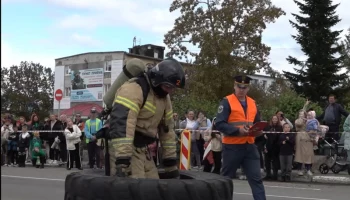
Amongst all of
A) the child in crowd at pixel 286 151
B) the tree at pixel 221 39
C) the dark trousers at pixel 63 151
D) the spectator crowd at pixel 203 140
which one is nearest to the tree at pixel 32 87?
the tree at pixel 221 39

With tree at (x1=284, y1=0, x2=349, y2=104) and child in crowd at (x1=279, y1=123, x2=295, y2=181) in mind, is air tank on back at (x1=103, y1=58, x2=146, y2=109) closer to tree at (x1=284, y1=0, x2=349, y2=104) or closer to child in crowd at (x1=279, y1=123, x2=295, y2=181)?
child in crowd at (x1=279, y1=123, x2=295, y2=181)

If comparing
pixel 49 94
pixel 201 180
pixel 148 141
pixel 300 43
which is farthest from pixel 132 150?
pixel 49 94

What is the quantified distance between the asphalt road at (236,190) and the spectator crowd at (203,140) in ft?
2.98

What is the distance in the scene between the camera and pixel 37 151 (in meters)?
18.0

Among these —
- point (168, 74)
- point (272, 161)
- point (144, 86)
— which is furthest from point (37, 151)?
point (168, 74)

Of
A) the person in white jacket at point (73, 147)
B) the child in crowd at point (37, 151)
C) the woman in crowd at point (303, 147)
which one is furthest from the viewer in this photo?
the child in crowd at point (37, 151)

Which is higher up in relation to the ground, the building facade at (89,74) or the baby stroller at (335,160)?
the building facade at (89,74)

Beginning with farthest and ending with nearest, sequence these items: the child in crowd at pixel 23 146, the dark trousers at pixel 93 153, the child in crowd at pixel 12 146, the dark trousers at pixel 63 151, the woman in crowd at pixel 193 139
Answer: the child in crowd at pixel 12 146, the child in crowd at pixel 23 146, the dark trousers at pixel 63 151, the dark trousers at pixel 93 153, the woman in crowd at pixel 193 139

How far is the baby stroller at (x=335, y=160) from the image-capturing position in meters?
14.5

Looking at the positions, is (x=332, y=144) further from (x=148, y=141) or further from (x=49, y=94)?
(x=49, y=94)

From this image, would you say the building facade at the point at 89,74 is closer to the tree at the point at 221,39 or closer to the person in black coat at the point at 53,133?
the tree at the point at 221,39

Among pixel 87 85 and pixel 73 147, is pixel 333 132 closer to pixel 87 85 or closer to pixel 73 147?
pixel 73 147

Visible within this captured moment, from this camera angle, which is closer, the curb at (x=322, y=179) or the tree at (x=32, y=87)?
the curb at (x=322, y=179)

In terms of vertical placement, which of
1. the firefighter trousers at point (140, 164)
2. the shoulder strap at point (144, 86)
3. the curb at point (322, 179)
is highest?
the shoulder strap at point (144, 86)
